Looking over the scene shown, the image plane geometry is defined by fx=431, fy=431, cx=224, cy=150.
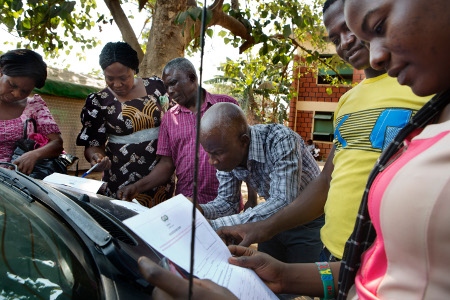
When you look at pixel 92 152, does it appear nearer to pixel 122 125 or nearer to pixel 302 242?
pixel 122 125

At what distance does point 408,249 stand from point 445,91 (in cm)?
35

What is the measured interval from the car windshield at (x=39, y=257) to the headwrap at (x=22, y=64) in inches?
57.0

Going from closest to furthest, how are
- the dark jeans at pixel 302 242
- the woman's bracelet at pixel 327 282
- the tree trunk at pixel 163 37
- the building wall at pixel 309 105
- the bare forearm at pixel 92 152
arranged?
the woman's bracelet at pixel 327 282
the dark jeans at pixel 302 242
the bare forearm at pixel 92 152
the tree trunk at pixel 163 37
the building wall at pixel 309 105

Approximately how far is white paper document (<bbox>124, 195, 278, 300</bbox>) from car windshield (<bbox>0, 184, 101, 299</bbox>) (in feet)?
0.68

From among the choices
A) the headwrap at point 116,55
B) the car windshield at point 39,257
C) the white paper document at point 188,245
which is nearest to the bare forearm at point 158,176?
the headwrap at point 116,55

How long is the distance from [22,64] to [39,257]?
5.95ft

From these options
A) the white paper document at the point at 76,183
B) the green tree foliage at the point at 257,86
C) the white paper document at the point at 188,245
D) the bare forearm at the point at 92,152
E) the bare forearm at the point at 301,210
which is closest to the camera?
the white paper document at the point at 188,245

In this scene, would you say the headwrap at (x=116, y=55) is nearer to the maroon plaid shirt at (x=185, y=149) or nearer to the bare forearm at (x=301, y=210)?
the maroon plaid shirt at (x=185, y=149)

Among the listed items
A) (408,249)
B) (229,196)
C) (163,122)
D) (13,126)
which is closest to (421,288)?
(408,249)

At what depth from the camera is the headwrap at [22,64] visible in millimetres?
2539

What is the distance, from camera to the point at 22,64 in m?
2.57

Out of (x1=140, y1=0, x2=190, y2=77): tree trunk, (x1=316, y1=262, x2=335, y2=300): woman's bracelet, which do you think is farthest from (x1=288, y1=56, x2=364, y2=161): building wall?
(x1=316, y1=262, x2=335, y2=300): woman's bracelet

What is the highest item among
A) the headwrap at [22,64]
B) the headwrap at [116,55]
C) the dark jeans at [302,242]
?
the headwrap at [116,55]

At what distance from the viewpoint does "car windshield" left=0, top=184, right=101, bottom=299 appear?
0.98 m
